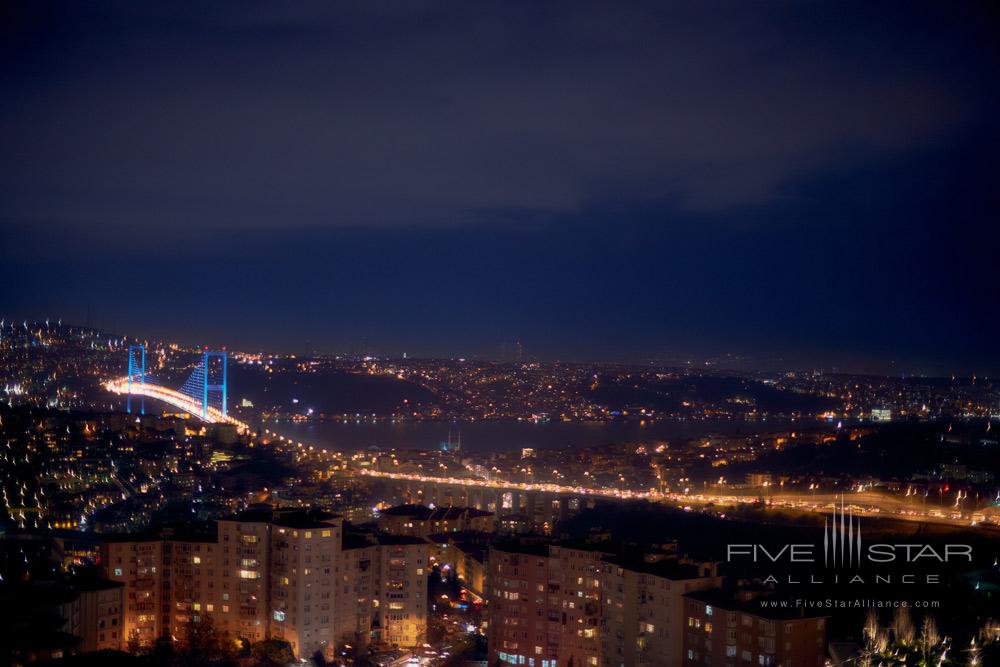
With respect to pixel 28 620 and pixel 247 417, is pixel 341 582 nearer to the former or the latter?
pixel 28 620

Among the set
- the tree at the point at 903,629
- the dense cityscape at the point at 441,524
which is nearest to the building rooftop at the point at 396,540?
the dense cityscape at the point at 441,524

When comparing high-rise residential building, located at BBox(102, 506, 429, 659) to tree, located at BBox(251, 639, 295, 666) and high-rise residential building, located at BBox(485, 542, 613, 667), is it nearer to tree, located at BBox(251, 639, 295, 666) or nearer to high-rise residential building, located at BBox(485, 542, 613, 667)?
tree, located at BBox(251, 639, 295, 666)

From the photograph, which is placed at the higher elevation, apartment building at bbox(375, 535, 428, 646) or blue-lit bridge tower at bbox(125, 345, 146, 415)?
blue-lit bridge tower at bbox(125, 345, 146, 415)

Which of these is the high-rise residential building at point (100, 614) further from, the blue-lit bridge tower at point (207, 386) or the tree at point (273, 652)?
the blue-lit bridge tower at point (207, 386)

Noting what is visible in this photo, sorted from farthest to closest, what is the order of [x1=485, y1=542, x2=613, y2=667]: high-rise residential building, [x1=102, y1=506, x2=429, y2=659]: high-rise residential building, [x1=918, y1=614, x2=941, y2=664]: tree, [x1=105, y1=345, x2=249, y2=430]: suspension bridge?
[x1=105, y1=345, x2=249, y2=430]: suspension bridge < [x1=102, y1=506, x2=429, y2=659]: high-rise residential building < [x1=485, y1=542, x2=613, y2=667]: high-rise residential building < [x1=918, y1=614, x2=941, y2=664]: tree

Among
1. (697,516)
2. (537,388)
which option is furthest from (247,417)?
(697,516)

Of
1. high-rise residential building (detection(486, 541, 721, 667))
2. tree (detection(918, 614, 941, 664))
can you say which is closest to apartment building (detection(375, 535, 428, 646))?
high-rise residential building (detection(486, 541, 721, 667))

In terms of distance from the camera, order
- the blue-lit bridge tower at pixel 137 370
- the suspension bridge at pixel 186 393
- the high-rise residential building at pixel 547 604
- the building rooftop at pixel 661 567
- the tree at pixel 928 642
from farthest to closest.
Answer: the blue-lit bridge tower at pixel 137 370 < the suspension bridge at pixel 186 393 < the high-rise residential building at pixel 547 604 < the building rooftop at pixel 661 567 < the tree at pixel 928 642
